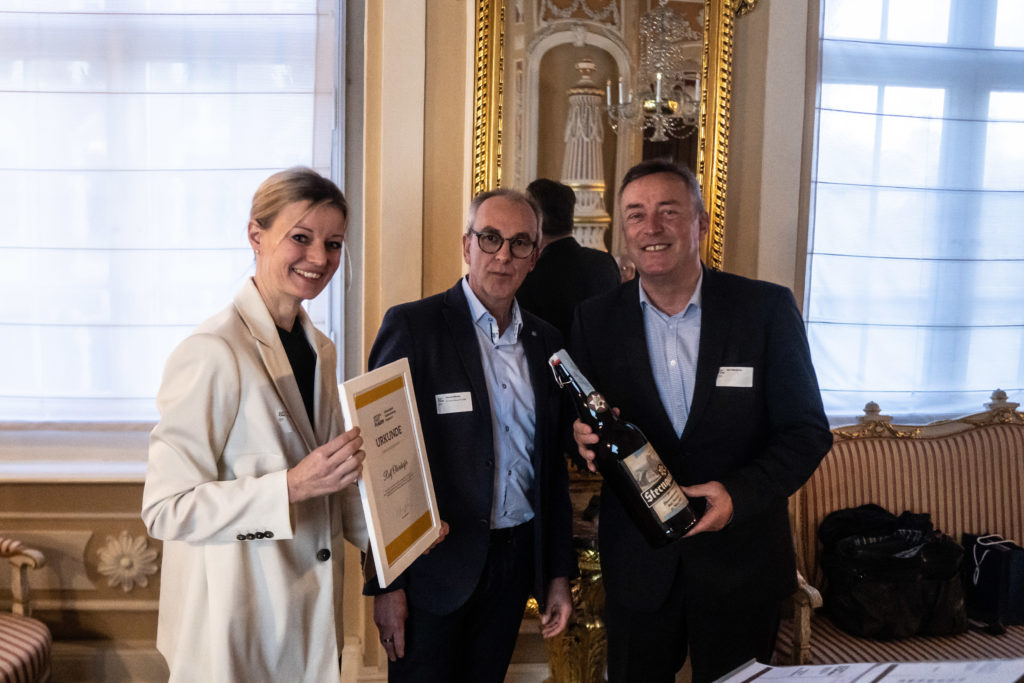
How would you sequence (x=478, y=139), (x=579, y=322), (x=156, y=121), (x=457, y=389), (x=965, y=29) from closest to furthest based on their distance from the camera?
(x=457, y=389), (x=579, y=322), (x=478, y=139), (x=156, y=121), (x=965, y=29)

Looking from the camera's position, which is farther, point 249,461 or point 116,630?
point 116,630

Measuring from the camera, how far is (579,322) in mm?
2111

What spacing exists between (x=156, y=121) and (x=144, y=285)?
64cm

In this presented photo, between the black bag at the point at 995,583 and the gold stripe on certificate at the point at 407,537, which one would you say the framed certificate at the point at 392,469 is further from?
the black bag at the point at 995,583

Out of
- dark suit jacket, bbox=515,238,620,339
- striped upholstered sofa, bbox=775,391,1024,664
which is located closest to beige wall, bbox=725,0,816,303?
dark suit jacket, bbox=515,238,620,339

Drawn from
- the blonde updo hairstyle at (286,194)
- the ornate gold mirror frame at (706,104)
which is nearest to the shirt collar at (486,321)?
the blonde updo hairstyle at (286,194)

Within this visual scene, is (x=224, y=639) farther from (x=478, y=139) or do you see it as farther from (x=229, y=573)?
(x=478, y=139)

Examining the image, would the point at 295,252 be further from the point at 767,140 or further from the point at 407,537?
the point at 767,140

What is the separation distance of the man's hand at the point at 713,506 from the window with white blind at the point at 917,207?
1.72 metres

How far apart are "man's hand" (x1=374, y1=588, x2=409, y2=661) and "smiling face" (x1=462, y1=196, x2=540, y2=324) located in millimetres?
742

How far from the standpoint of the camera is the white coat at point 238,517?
1440 millimetres

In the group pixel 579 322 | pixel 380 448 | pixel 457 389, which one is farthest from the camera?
pixel 579 322

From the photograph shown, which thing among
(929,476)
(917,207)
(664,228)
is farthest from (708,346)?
(917,207)

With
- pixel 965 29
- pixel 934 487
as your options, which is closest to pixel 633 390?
pixel 934 487
